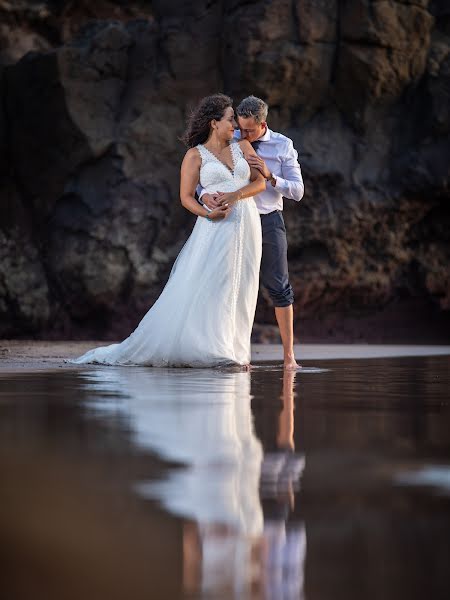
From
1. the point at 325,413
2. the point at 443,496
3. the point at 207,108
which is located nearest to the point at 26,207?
the point at 207,108

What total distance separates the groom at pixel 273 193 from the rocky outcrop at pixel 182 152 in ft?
13.6

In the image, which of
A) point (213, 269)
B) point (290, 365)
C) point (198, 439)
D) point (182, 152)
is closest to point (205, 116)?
point (213, 269)

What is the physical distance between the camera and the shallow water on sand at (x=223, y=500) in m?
1.26

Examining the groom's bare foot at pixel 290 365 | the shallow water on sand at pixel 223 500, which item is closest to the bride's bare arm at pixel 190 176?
the groom's bare foot at pixel 290 365

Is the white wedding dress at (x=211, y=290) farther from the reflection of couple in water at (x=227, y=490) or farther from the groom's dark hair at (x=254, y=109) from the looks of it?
the reflection of couple in water at (x=227, y=490)

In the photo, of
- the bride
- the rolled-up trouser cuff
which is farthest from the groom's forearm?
the rolled-up trouser cuff

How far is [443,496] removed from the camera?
181 centimetres

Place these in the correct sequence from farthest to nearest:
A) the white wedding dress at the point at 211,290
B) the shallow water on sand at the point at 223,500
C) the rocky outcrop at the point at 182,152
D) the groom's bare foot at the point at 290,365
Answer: the rocky outcrop at the point at 182,152
the white wedding dress at the point at 211,290
the groom's bare foot at the point at 290,365
the shallow water on sand at the point at 223,500

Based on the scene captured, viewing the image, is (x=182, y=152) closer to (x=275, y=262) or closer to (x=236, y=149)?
(x=236, y=149)

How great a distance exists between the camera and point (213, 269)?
6.34 metres

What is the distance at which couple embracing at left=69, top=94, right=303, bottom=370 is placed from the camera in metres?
6.25

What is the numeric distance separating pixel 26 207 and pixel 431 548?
1047 centimetres

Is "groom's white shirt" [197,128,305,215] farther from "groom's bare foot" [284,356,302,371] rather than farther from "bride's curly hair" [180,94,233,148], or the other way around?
"groom's bare foot" [284,356,302,371]

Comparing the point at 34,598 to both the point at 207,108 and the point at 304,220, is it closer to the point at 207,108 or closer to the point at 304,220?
the point at 207,108
